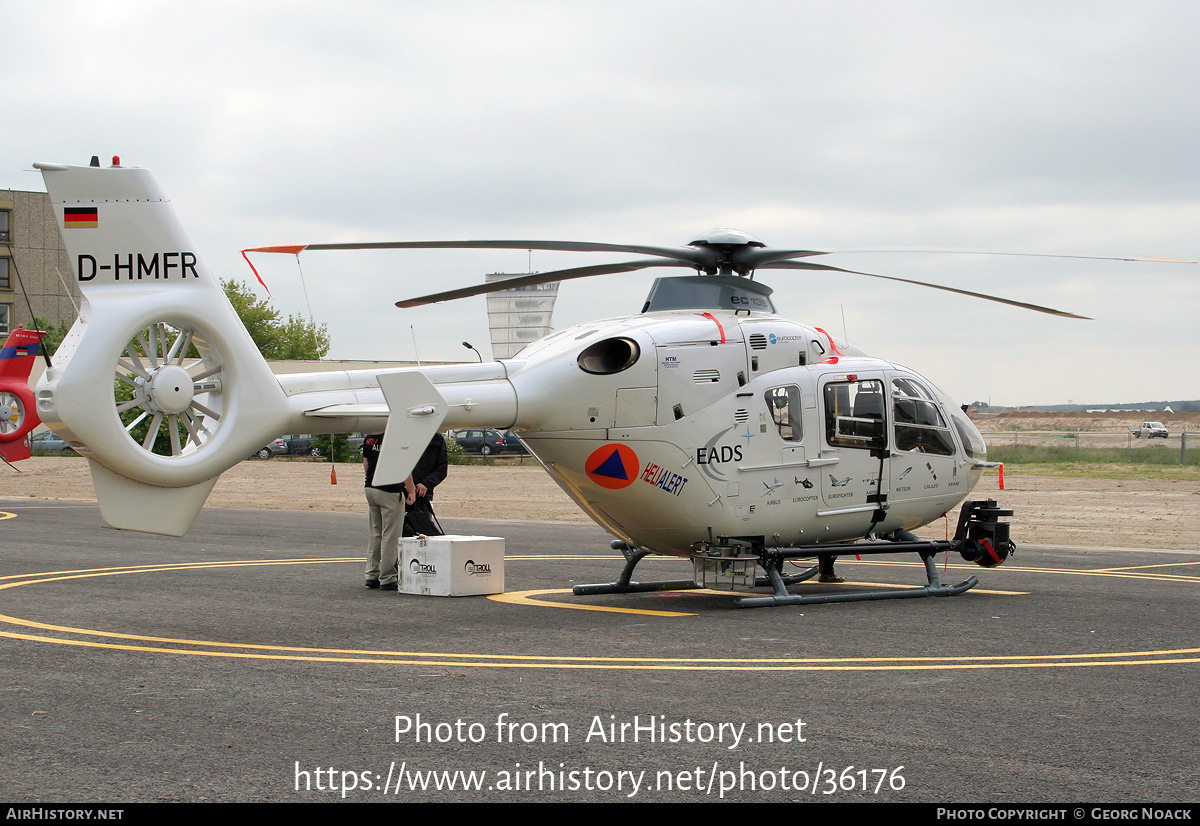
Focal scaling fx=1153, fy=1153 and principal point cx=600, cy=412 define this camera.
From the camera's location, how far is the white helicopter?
34.2 ft

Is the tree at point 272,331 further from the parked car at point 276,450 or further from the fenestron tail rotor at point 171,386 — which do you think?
the fenestron tail rotor at point 171,386

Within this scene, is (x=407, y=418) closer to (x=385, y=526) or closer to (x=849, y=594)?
(x=385, y=526)

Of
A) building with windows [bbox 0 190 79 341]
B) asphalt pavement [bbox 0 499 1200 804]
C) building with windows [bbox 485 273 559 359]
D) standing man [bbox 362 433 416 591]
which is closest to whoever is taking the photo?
asphalt pavement [bbox 0 499 1200 804]

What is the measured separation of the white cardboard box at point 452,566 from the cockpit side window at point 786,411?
11.7 feet

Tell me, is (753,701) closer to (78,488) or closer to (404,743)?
(404,743)

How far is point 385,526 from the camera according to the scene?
1502 cm

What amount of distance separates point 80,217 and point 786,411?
7.83 m

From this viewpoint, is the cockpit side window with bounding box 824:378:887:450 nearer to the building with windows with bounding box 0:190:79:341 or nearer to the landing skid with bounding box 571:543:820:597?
the landing skid with bounding box 571:543:820:597

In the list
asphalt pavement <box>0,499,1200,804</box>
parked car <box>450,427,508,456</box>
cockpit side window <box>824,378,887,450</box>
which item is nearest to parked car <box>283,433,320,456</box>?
parked car <box>450,427,508,456</box>

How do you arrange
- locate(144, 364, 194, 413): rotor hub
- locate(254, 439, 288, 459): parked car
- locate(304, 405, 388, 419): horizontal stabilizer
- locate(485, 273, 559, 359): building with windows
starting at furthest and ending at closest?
1. locate(254, 439, 288, 459): parked car
2. locate(485, 273, 559, 359): building with windows
3. locate(304, 405, 388, 419): horizontal stabilizer
4. locate(144, 364, 194, 413): rotor hub

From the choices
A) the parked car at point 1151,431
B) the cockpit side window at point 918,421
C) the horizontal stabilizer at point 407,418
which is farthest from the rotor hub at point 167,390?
the parked car at point 1151,431

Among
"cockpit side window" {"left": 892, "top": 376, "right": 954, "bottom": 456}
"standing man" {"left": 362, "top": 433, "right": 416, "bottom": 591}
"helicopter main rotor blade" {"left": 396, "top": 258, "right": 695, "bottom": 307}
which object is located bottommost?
"standing man" {"left": 362, "top": 433, "right": 416, "bottom": 591}

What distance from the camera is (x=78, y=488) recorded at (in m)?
39.2

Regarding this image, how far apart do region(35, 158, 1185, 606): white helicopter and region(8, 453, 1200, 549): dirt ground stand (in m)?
9.37
